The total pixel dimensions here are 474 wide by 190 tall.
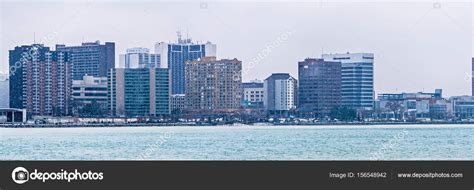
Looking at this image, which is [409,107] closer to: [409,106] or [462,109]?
[409,106]

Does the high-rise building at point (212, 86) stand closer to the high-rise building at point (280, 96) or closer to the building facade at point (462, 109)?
the high-rise building at point (280, 96)

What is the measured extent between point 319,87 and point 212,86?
4.95 meters

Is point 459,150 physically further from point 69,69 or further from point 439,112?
point 69,69

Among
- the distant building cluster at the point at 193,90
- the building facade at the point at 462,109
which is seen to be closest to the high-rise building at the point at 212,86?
the distant building cluster at the point at 193,90

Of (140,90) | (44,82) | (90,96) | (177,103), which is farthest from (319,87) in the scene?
(90,96)

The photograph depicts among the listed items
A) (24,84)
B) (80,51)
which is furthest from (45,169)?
(24,84)

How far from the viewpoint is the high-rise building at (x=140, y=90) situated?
44.8 metres

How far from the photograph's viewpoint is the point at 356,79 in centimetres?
3966

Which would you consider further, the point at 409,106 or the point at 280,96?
the point at 409,106

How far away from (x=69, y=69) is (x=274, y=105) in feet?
52.7

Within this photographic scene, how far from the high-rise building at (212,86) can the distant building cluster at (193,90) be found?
38mm

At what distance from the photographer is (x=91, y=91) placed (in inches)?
1889

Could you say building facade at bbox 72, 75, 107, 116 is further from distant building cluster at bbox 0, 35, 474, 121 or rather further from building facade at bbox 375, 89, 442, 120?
building facade at bbox 375, 89, 442, 120

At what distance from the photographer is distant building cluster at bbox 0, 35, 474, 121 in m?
35.5
